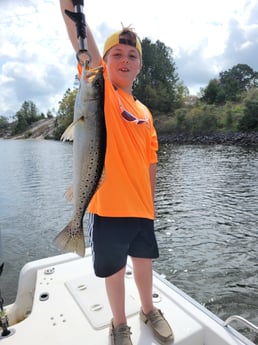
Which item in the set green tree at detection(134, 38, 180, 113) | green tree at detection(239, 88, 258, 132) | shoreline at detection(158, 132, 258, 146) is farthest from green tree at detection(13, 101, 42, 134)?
green tree at detection(239, 88, 258, 132)

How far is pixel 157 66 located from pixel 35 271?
73313 mm

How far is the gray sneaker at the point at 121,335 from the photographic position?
270 cm

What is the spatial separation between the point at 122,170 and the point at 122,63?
893mm

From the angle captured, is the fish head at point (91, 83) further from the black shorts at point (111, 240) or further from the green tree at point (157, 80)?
the green tree at point (157, 80)

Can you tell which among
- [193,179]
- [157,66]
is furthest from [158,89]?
[193,179]

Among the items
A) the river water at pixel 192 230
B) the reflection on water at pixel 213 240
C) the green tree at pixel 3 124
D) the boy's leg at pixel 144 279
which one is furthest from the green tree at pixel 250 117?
the green tree at pixel 3 124

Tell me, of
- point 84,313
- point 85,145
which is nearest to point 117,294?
point 84,313

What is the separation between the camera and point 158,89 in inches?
2771

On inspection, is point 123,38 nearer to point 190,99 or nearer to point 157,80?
point 157,80

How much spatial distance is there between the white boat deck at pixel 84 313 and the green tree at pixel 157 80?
66112 mm

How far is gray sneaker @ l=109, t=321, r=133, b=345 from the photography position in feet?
8.84

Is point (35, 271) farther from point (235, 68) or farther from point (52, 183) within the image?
point (235, 68)

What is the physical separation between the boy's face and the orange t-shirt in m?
0.14

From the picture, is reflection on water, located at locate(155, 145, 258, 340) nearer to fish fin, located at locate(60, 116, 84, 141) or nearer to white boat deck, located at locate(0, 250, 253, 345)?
white boat deck, located at locate(0, 250, 253, 345)
